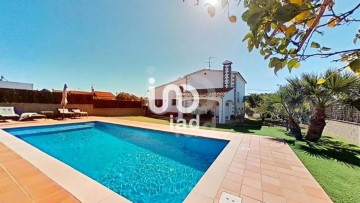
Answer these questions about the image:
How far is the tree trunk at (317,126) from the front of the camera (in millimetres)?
11328

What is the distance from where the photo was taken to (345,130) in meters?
13.7

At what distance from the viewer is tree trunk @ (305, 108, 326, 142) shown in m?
11.3

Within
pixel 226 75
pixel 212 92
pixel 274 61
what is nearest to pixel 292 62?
pixel 274 61

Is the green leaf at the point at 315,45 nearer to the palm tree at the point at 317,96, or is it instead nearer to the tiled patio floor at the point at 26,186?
the tiled patio floor at the point at 26,186

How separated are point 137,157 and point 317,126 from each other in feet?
38.9

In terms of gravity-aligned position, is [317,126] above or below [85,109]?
below

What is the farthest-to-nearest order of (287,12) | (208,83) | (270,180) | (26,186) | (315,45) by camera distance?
(208,83), (270,180), (26,186), (315,45), (287,12)

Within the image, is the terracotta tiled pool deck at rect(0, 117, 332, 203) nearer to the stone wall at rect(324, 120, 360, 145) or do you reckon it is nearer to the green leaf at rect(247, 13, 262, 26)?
the green leaf at rect(247, 13, 262, 26)

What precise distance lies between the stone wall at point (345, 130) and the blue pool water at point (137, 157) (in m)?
9.59

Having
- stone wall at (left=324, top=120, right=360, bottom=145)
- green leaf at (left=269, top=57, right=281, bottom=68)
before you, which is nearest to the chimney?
stone wall at (left=324, top=120, right=360, bottom=145)

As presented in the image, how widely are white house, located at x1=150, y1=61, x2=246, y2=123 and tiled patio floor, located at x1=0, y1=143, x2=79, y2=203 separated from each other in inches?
699

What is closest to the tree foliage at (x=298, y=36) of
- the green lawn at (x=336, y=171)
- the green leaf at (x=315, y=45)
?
the green leaf at (x=315, y=45)

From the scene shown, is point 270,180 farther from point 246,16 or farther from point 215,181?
point 246,16

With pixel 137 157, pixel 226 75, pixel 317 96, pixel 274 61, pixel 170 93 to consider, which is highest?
pixel 226 75
